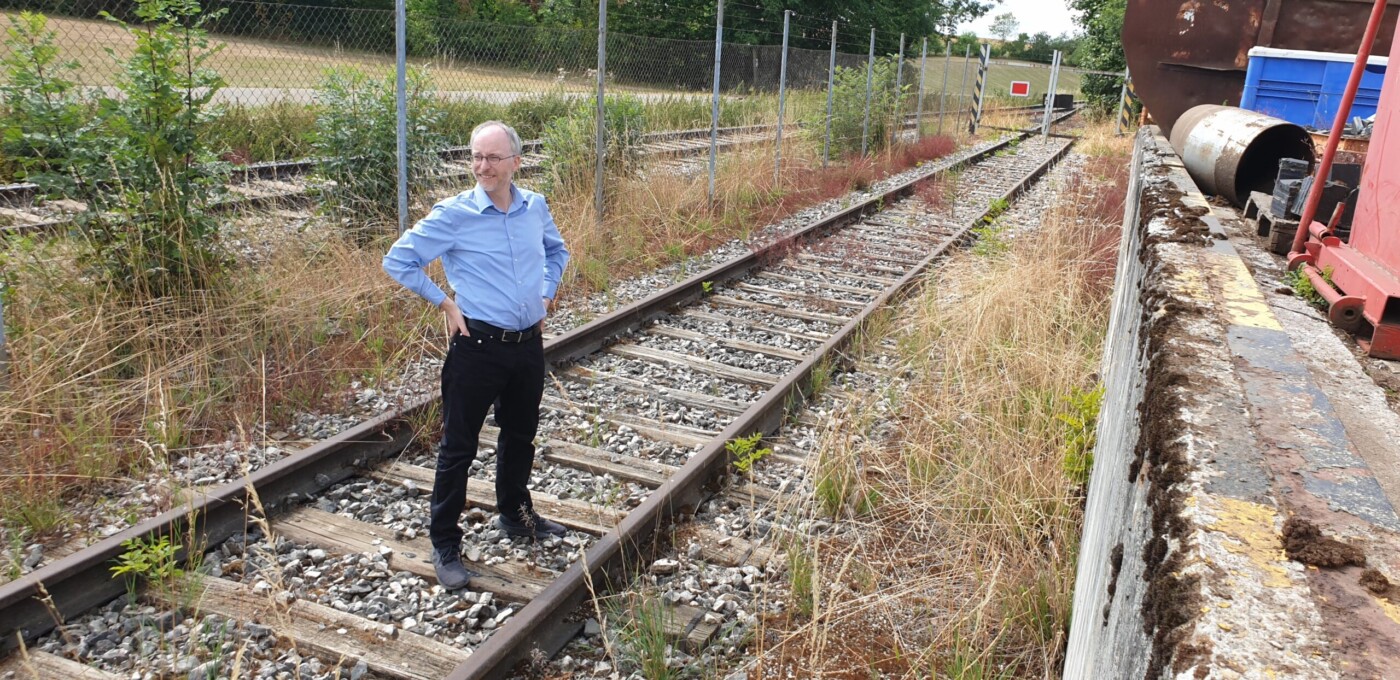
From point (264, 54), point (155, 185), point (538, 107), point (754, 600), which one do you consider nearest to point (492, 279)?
point (754, 600)

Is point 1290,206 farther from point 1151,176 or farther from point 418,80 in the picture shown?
point 418,80

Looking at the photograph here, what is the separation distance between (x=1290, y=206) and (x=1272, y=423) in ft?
12.4

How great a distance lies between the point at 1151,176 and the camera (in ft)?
22.1

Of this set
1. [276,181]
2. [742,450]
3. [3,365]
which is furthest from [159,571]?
[276,181]

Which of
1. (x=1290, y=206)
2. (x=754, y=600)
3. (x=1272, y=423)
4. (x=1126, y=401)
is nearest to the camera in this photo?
(x=1272, y=423)

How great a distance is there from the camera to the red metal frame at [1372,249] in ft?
10.8

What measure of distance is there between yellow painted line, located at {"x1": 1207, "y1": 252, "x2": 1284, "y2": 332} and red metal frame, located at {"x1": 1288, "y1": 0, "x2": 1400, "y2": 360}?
0.39 meters

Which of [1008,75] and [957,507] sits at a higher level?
[1008,75]

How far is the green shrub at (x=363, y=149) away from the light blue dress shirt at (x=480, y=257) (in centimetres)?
422

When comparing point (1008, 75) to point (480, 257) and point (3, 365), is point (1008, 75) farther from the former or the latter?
point (3, 365)

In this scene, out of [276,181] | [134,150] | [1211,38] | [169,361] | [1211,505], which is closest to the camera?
[1211,505]

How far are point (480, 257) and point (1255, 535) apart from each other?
9.27ft

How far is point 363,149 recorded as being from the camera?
25.1 feet

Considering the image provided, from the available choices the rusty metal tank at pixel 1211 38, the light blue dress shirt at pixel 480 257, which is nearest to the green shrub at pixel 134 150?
the light blue dress shirt at pixel 480 257
